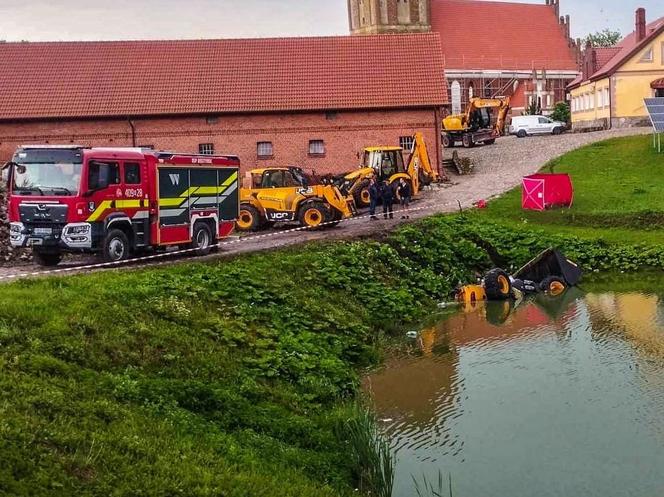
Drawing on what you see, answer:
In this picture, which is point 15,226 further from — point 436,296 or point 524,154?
point 524,154

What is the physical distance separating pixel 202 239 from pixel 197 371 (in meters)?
9.37

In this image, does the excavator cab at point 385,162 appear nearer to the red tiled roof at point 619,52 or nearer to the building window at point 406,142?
the building window at point 406,142

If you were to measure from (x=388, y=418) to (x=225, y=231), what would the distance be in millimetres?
10364

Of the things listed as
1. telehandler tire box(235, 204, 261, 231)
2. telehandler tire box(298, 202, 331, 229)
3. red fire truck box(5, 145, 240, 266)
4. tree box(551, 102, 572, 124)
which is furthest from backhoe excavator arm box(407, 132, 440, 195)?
tree box(551, 102, 572, 124)

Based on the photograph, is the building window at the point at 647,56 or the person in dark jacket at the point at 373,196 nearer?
the person in dark jacket at the point at 373,196

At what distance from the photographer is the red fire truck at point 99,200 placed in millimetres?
16312

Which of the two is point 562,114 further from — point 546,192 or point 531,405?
point 531,405

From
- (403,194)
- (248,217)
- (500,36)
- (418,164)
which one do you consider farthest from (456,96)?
(248,217)

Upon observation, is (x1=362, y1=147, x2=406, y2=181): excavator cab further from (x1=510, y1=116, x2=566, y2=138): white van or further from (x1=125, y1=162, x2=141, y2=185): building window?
(x1=510, y1=116, x2=566, y2=138): white van

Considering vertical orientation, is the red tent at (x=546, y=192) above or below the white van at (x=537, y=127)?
below

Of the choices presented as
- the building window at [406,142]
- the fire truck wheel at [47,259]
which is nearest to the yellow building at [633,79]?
the building window at [406,142]

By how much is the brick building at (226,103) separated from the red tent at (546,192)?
1016 centimetres

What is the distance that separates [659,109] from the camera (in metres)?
36.9

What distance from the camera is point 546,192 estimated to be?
28.1 metres
